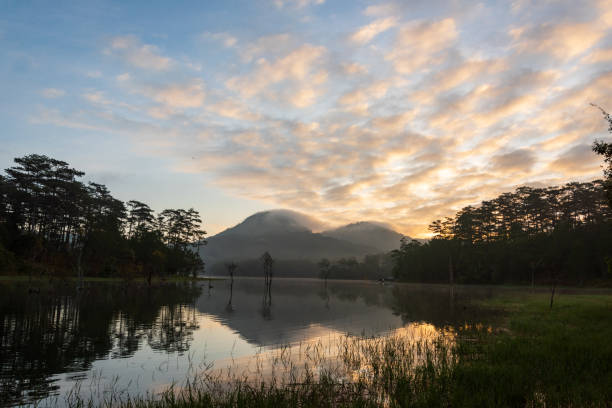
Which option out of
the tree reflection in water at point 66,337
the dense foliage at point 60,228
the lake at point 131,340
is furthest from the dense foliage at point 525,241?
the dense foliage at point 60,228

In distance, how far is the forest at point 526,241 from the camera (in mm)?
83000

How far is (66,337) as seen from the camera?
22766 millimetres

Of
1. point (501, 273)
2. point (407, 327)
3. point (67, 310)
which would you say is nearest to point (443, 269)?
point (501, 273)

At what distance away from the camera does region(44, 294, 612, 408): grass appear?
10.2m

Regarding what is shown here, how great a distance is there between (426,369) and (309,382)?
15.6 ft

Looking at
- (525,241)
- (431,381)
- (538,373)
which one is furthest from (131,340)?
(525,241)

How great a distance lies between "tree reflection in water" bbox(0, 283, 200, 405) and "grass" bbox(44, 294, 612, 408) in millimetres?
4605

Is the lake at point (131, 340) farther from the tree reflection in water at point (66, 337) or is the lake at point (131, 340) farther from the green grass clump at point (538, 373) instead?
the green grass clump at point (538, 373)

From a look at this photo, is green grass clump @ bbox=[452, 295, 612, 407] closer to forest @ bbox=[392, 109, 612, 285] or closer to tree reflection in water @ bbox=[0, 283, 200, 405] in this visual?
tree reflection in water @ bbox=[0, 283, 200, 405]

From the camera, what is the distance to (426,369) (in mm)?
14070

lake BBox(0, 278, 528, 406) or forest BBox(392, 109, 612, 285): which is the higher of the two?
forest BBox(392, 109, 612, 285)

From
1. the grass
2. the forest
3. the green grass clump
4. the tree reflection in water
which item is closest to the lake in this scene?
the tree reflection in water

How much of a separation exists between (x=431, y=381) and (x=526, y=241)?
99.8 m

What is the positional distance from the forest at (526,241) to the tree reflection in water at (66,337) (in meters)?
76.7
